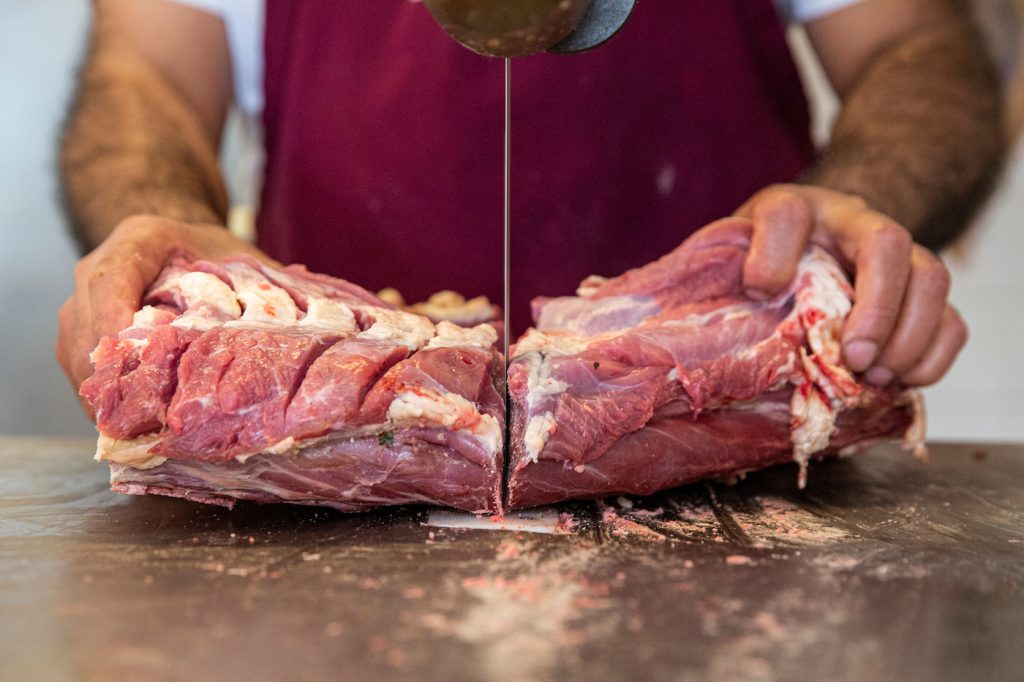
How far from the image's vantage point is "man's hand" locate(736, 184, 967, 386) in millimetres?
1963

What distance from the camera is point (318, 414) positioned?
5.14ft

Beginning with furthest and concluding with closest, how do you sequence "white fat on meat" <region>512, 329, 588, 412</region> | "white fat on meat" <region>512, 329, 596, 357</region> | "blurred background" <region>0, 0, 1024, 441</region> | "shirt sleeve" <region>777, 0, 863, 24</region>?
1. "blurred background" <region>0, 0, 1024, 441</region>
2. "shirt sleeve" <region>777, 0, 863, 24</region>
3. "white fat on meat" <region>512, 329, 596, 357</region>
4. "white fat on meat" <region>512, 329, 588, 412</region>

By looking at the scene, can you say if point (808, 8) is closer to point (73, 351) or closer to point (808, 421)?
point (808, 421)

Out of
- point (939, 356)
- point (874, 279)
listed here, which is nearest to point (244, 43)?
point (874, 279)

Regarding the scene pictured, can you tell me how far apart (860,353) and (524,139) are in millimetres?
1396

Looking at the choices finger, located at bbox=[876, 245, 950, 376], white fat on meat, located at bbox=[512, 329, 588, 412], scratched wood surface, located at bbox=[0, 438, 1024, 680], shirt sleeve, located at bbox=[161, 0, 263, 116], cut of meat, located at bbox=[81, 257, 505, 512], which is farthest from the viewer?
shirt sleeve, located at bbox=[161, 0, 263, 116]

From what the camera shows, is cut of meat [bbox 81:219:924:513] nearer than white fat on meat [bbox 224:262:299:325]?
Yes

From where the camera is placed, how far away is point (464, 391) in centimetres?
167

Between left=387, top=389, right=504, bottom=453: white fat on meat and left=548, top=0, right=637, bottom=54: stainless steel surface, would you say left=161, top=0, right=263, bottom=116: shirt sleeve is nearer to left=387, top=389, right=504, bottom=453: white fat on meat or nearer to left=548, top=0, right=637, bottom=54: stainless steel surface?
left=548, top=0, right=637, bottom=54: stainless steel surface

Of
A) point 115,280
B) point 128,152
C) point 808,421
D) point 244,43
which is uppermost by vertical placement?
point 244,43

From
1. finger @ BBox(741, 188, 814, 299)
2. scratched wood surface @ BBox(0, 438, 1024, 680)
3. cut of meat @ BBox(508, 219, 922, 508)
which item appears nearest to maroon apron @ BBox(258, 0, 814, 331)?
cut of meat @ BBox(508, 219, 922, 508)

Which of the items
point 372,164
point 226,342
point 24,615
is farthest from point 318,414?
point 372,164

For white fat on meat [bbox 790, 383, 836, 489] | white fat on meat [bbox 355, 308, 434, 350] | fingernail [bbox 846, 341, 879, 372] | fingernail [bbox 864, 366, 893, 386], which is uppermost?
white fat on meat [bbox 355, 308, 434, 350]

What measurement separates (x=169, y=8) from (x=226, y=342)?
7.02 ft
